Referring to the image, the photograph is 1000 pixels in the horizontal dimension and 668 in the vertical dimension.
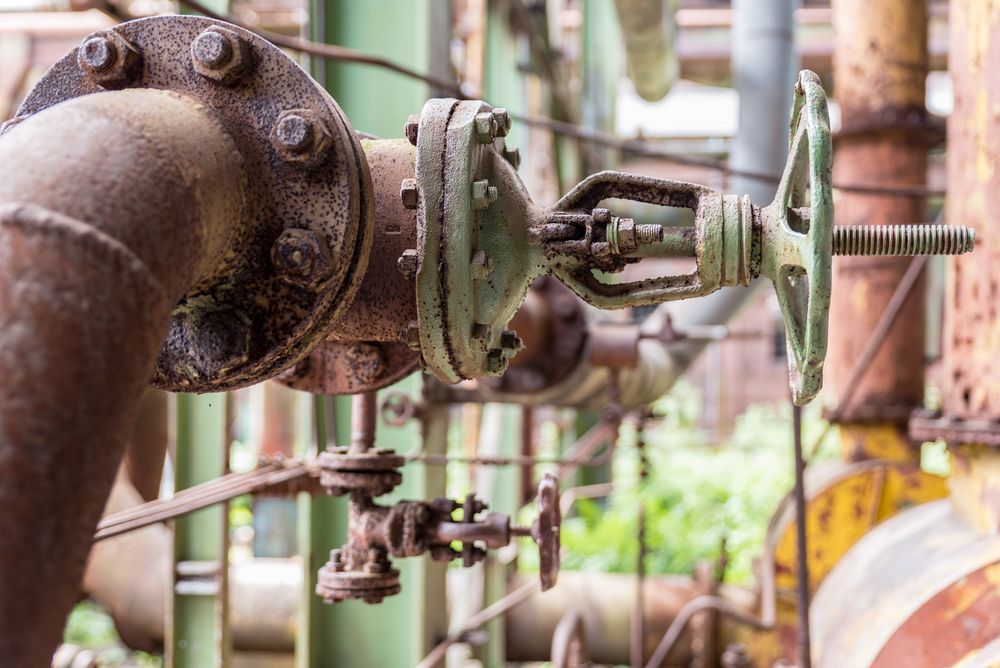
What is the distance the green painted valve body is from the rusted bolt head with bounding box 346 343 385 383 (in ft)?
0.63

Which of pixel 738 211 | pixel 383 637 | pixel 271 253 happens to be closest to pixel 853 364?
pixel 383 637

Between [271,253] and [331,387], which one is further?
[331,387]

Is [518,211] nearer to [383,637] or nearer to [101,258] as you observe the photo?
[101,258]

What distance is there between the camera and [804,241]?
103 cm

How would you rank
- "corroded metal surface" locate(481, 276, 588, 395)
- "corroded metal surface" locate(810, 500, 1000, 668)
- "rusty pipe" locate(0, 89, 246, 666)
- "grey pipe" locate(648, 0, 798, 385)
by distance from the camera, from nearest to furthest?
"rusty pipe" locate(0, 89, 246, 666), "corroded metal surface" locate(810, 500, 1000, 668), "corroded metal surface" locate(481, 276, 588, 395), "grey pipe" locate(648, 0, 798, 385)

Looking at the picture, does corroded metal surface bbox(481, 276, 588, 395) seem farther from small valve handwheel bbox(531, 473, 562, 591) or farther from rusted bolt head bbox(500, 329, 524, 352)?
rusted bolt head bbox(500, 329, 524, 352)

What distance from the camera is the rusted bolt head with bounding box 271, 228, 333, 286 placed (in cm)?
103

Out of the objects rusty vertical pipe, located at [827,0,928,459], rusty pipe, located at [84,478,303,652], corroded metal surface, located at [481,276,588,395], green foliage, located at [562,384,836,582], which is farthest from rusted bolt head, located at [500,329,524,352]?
green foliage, located at [562,384,836,582]

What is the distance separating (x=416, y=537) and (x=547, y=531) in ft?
0.66

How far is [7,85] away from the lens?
688 cm

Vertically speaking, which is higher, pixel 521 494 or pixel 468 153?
pixel 468 153

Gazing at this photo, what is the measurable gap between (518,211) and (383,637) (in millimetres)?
1891

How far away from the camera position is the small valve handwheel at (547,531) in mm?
1420

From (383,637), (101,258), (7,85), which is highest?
(7,85)
